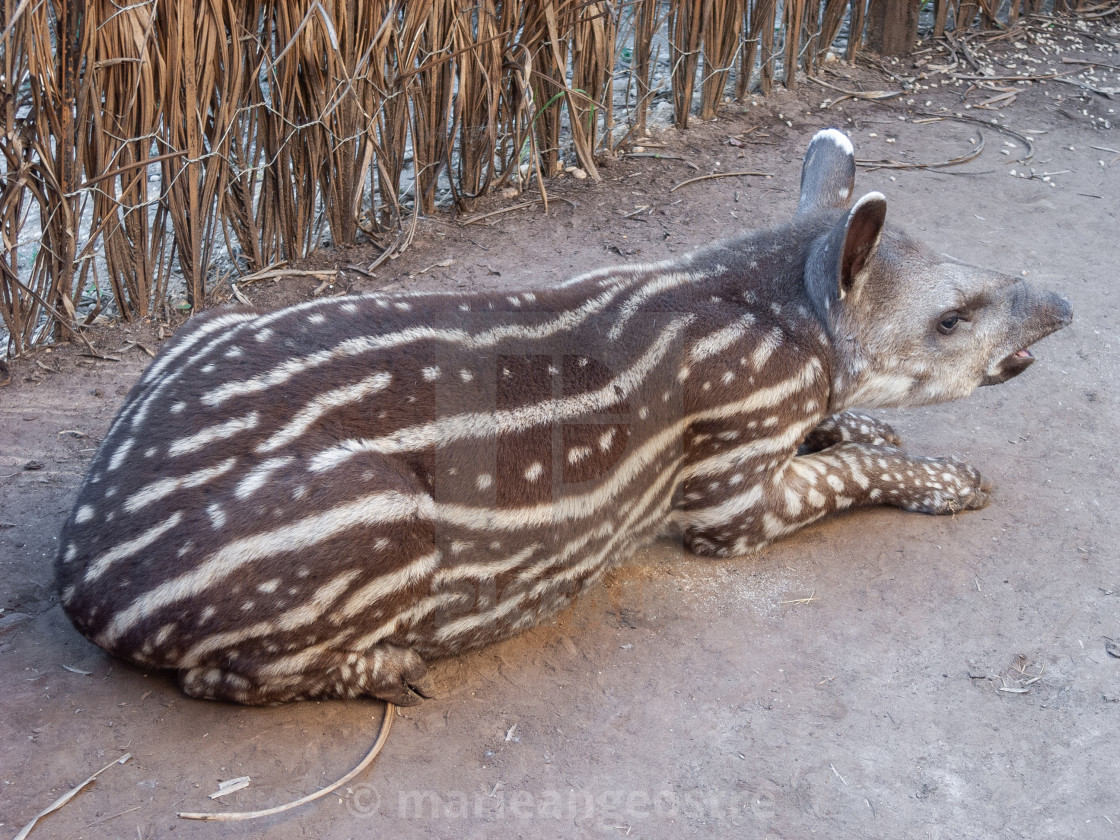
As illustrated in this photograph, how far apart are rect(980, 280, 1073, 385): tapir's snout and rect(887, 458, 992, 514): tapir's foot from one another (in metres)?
0.46

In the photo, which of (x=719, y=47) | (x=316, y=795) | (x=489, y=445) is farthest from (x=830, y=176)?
(x=316, y=795)

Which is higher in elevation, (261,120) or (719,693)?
(261,120)

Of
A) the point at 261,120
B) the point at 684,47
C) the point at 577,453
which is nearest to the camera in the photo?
the point at 577,453

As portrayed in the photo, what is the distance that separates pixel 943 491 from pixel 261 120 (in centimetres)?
407

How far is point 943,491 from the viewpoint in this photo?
475 centimetres

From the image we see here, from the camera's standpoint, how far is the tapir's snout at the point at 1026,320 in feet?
15.5

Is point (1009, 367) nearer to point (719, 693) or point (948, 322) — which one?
point (948, 322)

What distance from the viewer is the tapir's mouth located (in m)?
4.79

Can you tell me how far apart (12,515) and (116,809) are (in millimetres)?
1732

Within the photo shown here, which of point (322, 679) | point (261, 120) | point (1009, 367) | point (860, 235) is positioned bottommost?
point (322, 679)

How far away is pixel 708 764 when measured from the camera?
12.0 ft

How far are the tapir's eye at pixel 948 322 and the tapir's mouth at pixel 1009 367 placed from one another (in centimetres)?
31

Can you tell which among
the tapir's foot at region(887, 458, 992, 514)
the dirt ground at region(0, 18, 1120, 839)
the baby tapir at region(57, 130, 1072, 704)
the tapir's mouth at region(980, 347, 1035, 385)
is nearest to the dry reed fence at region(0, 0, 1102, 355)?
the dirt ground at region(0, 18, 1120, 839)

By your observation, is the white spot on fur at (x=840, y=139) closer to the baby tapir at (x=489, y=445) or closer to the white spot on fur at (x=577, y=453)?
the baby tapir at (x=489, y=445)
